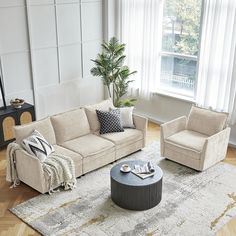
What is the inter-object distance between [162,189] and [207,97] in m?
2.17

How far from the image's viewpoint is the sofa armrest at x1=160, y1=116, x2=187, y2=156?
18.4ft

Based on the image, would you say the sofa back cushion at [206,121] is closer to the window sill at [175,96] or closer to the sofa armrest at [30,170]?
the window sill at [175,96]

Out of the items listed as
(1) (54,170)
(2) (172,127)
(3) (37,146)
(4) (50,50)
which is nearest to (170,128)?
(2) (172,127)

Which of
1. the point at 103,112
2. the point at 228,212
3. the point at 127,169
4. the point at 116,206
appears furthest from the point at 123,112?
the point at 228,212

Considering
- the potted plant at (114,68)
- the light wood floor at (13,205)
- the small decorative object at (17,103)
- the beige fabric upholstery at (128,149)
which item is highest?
the potted plant at (114,68)

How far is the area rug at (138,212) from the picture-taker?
4.14 meters

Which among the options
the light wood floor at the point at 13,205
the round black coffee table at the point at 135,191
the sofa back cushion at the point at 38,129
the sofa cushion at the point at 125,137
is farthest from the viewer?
the sofa cushion at the point at 125,137

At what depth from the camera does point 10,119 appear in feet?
19.8

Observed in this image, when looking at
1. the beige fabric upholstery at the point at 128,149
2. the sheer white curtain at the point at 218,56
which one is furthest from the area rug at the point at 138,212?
the sheer white curtain at the point at 218,56

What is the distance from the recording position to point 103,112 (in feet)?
18.7

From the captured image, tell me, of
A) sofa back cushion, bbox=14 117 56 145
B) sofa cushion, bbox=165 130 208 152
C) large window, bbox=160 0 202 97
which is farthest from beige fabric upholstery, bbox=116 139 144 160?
large window, bbox=160 0 202 97

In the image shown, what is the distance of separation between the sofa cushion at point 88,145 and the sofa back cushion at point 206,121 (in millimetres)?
1402

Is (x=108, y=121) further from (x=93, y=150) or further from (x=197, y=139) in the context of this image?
(x=197, y=139)

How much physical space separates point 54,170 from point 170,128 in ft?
6.64
